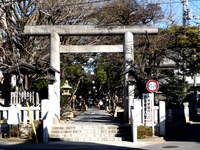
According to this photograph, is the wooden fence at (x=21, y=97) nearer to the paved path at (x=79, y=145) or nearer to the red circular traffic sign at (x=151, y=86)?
the paved path at (x=79, y=145)

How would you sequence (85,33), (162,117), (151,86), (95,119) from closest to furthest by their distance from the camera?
(151,86) < (162,117) < (85,33) < (95,119)

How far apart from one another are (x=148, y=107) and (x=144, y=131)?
1742mm

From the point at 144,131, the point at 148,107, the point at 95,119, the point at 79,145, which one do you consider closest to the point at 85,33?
the point at 148,107

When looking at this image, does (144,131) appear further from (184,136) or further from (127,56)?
(127,56)

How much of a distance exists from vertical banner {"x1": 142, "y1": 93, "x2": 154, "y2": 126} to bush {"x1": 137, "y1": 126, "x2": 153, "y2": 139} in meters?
0.52

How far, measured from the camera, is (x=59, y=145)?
59.8 ft

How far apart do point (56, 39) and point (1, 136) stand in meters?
6.64

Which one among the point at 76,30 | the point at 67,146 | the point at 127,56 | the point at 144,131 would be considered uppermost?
the point at 76,30

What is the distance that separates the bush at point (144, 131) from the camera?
1997 cm

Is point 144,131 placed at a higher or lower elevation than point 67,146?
higher

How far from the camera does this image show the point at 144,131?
2014 centimetres

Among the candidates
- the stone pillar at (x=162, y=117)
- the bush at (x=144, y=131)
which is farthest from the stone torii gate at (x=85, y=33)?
the bush at (x=144, y=131)

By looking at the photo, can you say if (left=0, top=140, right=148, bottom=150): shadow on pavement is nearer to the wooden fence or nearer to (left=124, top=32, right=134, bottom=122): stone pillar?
the wooden fence

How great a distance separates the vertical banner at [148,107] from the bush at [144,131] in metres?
0.52
